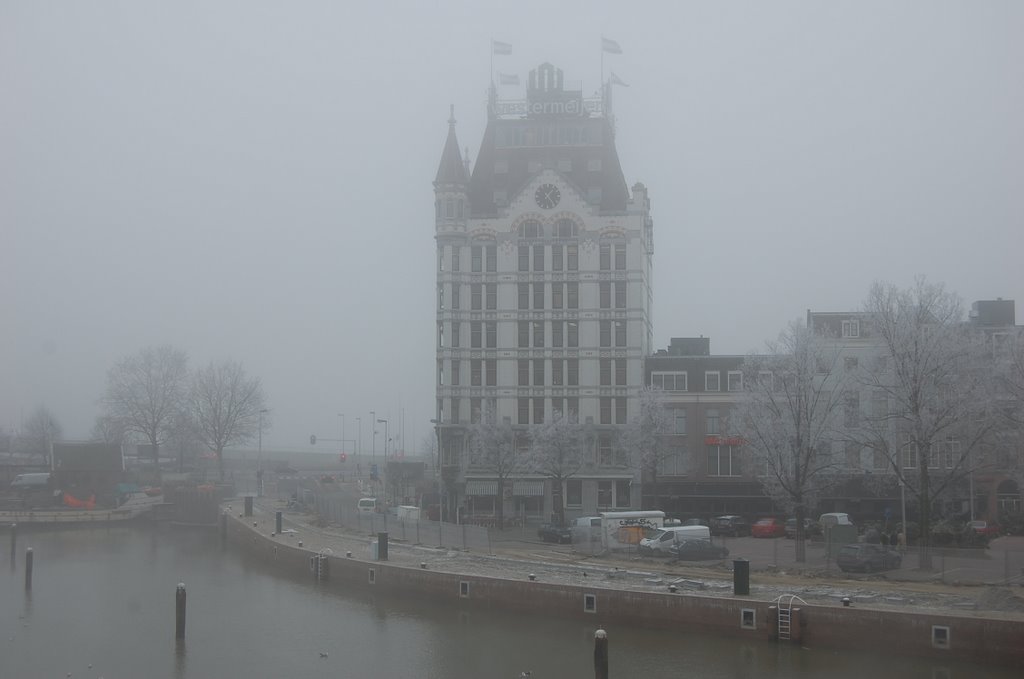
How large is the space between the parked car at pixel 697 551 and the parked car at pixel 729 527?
1494cm

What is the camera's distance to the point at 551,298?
70.6m

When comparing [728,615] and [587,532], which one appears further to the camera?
[587,532]

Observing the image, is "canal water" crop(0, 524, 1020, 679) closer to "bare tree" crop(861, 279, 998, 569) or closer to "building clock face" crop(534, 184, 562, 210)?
"bare tree" crop(861, 279, 998, 569)

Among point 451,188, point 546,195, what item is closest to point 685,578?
point 546,195

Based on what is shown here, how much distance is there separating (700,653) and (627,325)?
40931 millimetres

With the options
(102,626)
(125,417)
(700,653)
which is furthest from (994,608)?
(125,417)

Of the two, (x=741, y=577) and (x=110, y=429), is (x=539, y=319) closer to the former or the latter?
(x=741, y=577)

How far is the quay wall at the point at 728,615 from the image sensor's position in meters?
27.8

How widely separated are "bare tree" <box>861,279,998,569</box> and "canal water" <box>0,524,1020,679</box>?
15.3 metres

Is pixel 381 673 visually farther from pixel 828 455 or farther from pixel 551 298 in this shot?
pixel 551 298

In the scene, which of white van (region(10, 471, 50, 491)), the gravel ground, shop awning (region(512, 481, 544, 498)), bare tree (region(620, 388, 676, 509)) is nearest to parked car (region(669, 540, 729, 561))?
the gravel ground

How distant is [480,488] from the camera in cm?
6881

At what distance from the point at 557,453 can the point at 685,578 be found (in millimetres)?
26827

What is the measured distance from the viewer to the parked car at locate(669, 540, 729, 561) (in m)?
42.6
